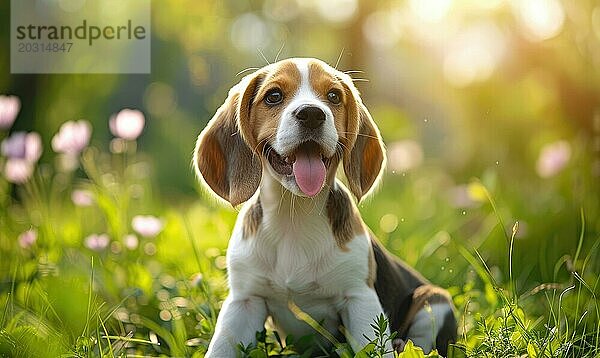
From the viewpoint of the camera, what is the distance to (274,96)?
2.21 m

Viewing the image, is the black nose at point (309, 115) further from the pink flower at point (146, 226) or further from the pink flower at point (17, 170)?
the pink flower at point (17, 170)

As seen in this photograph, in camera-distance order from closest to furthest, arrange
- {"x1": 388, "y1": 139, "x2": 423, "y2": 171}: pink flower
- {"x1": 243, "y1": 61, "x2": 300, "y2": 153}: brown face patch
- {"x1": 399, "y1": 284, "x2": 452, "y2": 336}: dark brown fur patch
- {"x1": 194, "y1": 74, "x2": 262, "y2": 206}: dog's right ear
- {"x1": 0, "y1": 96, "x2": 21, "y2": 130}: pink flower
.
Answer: {"x1": 243, "y1": 61, "x2": 300, "y2": 153}: brown face patch < {"x1": 194, "y1": 74, "x2": 262, "y2": 206}: dog's right ear < {"x1": 399, "y1": 284, "x2": 452, "y2": 336}: dark brown fur patch < {"x1": 0, "y1": 96, "x2": 21, "y2": 130}: pink flower < {"x1": 388, "y1": 139, "x2": 423, "y2": 171}: pink flower

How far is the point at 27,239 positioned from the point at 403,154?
1.61 m

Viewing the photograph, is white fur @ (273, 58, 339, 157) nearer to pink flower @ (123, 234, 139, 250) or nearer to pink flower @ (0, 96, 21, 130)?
pink flower @ (123, 234, 139, 250)

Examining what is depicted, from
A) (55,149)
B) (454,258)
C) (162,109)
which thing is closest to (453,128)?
(454,258)

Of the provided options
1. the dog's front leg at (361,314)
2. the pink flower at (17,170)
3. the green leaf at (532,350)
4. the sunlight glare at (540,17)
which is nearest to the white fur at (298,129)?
the dog's front leg at (361,314)

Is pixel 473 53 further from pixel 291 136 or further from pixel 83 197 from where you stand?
pixel 83 197

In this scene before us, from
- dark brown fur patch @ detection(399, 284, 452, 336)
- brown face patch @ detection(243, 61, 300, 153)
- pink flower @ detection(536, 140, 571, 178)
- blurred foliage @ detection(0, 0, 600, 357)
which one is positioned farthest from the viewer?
pink flower @ detection(536, 140, 571, 178)

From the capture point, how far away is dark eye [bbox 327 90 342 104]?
224 centimetres

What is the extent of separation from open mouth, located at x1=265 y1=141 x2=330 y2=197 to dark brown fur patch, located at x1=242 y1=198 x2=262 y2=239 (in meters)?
0.21

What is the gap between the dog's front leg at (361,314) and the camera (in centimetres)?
222

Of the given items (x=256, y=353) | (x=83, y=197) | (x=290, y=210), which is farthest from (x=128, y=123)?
(x=256, y=353)

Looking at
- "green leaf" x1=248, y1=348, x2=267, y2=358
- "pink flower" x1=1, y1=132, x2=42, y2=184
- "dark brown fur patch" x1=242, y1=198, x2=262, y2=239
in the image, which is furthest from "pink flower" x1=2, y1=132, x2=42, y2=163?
"green leaf" x1=248, y1=348, x2=267, y2=358

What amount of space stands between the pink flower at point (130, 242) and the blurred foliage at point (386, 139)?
0.03m
